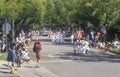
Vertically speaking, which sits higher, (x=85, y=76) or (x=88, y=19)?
(x=88, y=19)

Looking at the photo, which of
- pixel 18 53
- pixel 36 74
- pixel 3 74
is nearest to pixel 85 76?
pixel 36 74

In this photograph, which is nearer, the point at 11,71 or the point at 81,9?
the point at 11,71

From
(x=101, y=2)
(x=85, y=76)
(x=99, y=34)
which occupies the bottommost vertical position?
(x=85, y=76)

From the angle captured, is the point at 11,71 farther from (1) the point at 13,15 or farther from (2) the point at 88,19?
(2) the point at 88,19

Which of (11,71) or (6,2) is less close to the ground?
(6,2)

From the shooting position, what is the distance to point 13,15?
39.8m

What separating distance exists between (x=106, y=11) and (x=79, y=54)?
1602 centimetres

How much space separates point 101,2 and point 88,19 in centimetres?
500

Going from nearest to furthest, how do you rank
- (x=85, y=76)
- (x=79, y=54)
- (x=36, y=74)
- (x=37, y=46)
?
(x=85, y=76)
(x=36, y=74)
(x=37, y=46)
(x=79, y=54)

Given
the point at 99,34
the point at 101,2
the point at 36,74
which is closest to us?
the point at 36,74

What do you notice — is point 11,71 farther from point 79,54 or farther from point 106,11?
point 106,11

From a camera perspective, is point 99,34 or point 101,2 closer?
point 101,2

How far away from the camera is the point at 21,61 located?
26797 mm

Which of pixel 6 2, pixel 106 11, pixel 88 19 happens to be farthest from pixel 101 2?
pixel 6 2
